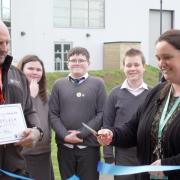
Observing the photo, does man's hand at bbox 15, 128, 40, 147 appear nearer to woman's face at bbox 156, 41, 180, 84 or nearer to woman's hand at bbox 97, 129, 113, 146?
woman's hand at bbox 97, 129, 113, 146

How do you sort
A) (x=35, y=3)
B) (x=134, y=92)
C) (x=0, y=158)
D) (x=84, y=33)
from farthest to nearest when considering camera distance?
(x=84, y=33) < (x=35, y=3) < (x=134, y=92) < (x=0, y=158)

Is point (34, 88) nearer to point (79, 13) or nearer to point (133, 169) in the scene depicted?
point (133, 169)

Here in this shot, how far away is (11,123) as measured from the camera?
3812mm

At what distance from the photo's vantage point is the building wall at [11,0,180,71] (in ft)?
89.1

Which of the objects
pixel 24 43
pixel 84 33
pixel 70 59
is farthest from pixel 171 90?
pixel 84 33

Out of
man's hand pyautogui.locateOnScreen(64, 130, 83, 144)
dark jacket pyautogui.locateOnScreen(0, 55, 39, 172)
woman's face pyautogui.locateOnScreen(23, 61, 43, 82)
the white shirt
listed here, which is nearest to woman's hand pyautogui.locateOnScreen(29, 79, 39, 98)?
woman's face pyautogui.locateOnScreen(23, 61, 43, 82)

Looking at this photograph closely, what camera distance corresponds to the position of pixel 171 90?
3.58 metres

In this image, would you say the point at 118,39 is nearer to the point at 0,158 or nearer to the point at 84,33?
the point at 84,33

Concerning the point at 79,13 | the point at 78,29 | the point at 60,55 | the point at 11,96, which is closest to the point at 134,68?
the point at 11,96

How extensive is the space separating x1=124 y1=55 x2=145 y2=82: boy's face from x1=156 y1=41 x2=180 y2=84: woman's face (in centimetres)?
195

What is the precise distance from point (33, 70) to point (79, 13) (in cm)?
2539

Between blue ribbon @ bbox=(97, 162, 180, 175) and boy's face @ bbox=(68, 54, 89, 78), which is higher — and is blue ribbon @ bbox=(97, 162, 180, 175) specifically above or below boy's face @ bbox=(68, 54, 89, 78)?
below

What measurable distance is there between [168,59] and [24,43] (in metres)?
24.6

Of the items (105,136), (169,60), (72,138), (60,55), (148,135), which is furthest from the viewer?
(60,55)
